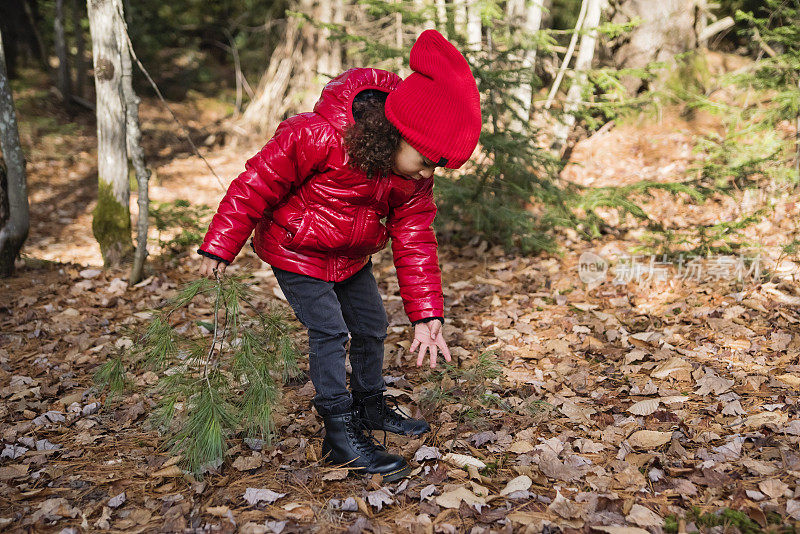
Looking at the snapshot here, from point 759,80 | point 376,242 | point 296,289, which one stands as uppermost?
point 759,80

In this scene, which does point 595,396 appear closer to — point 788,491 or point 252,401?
point 788,491

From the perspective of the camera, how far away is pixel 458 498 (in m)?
2.37

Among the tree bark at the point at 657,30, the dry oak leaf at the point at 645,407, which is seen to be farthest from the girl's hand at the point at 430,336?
the tree bark at the point at 657,30

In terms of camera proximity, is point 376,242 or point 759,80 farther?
point 759,80

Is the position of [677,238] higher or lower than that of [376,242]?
lower

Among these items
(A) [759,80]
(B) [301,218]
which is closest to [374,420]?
(B) [301,218]

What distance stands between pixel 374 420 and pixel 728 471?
1614 millimetres

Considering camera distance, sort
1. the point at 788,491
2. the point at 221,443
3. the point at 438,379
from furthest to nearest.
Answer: the point at 438,379, the point at 221,443, the point at 788,491

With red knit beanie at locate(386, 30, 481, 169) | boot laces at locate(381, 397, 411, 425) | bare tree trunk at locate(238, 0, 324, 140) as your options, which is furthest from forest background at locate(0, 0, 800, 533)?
bare tree trunk at locate(238, 0, 324, 140)

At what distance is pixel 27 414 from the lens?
3129 millimetres

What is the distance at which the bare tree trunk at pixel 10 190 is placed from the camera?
4562 millimetres

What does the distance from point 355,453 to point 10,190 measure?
395cm

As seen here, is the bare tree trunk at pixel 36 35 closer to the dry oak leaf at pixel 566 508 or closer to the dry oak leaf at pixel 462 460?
the dry oak leaf at pixel 462 460

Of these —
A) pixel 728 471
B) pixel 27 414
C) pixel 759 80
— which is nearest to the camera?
pixel 728 471
